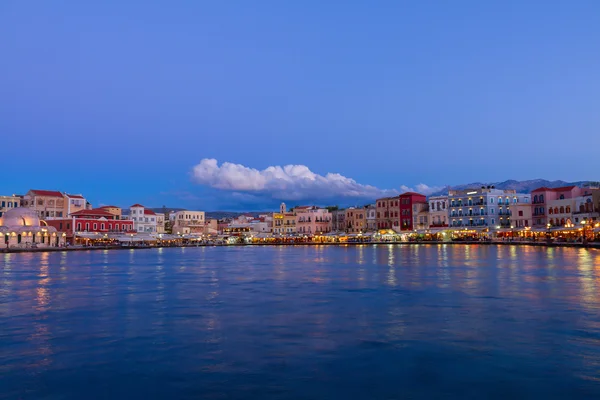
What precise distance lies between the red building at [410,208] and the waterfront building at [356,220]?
11977mm

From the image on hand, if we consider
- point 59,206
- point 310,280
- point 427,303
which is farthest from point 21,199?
point 427,303

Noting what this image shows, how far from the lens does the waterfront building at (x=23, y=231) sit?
78062 millimetres

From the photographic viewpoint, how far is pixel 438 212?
3772 inches

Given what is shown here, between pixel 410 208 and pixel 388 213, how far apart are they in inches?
231

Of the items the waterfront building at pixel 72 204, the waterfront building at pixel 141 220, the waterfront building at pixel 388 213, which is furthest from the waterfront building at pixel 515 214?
the waterfront building at pixel 72 204

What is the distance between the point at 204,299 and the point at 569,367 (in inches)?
551

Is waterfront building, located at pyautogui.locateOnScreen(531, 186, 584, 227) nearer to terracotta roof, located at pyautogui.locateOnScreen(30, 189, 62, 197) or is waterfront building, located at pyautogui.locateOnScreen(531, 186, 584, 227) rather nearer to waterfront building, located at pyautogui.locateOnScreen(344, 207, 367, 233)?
waterfront building, located at pyautogui.locateOnScreen(344, 207, 367, 233)

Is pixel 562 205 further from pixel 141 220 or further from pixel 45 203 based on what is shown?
pixel 45 203

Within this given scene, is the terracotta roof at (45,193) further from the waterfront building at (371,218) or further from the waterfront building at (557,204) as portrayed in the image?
the waterfront building at (557,204)

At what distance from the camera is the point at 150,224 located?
110 m

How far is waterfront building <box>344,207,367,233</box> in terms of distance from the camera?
370ft

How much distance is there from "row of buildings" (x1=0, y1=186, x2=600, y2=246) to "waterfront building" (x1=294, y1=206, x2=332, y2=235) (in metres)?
2.82

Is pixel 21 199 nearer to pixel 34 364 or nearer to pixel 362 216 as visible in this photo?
pixel 362 216

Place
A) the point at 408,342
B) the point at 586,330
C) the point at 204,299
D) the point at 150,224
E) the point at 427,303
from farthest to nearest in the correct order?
1. the point at 150,224
2. the point at 204,299
3. the point at 427,303
4. the point at 586,330
5. the point at 408,342
